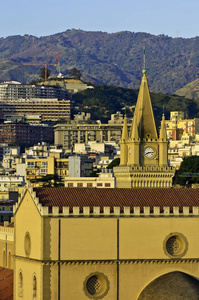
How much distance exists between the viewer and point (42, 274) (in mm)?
63438

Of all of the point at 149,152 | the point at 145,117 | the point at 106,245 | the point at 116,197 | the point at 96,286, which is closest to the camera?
the point at 96,286

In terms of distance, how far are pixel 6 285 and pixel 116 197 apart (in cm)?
1293

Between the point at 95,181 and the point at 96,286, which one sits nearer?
the point at 96,286

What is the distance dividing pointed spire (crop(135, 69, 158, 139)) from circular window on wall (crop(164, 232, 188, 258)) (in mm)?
18175

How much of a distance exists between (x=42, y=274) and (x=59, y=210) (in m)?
3.78

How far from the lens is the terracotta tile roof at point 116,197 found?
64875 mm

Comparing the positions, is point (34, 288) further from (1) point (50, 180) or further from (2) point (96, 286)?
(1) point (50, 180)

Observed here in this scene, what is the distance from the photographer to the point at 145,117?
278ft

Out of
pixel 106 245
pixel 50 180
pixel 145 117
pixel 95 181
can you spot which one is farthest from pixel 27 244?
pixel 50 180

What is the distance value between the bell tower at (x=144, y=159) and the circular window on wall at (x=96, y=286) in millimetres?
17992

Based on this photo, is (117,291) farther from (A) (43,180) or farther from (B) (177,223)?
(A) (43,180)

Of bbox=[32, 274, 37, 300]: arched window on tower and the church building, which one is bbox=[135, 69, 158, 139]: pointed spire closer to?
the church building

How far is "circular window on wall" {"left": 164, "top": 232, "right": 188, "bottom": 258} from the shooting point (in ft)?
217

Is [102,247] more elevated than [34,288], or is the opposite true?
[102,247]
